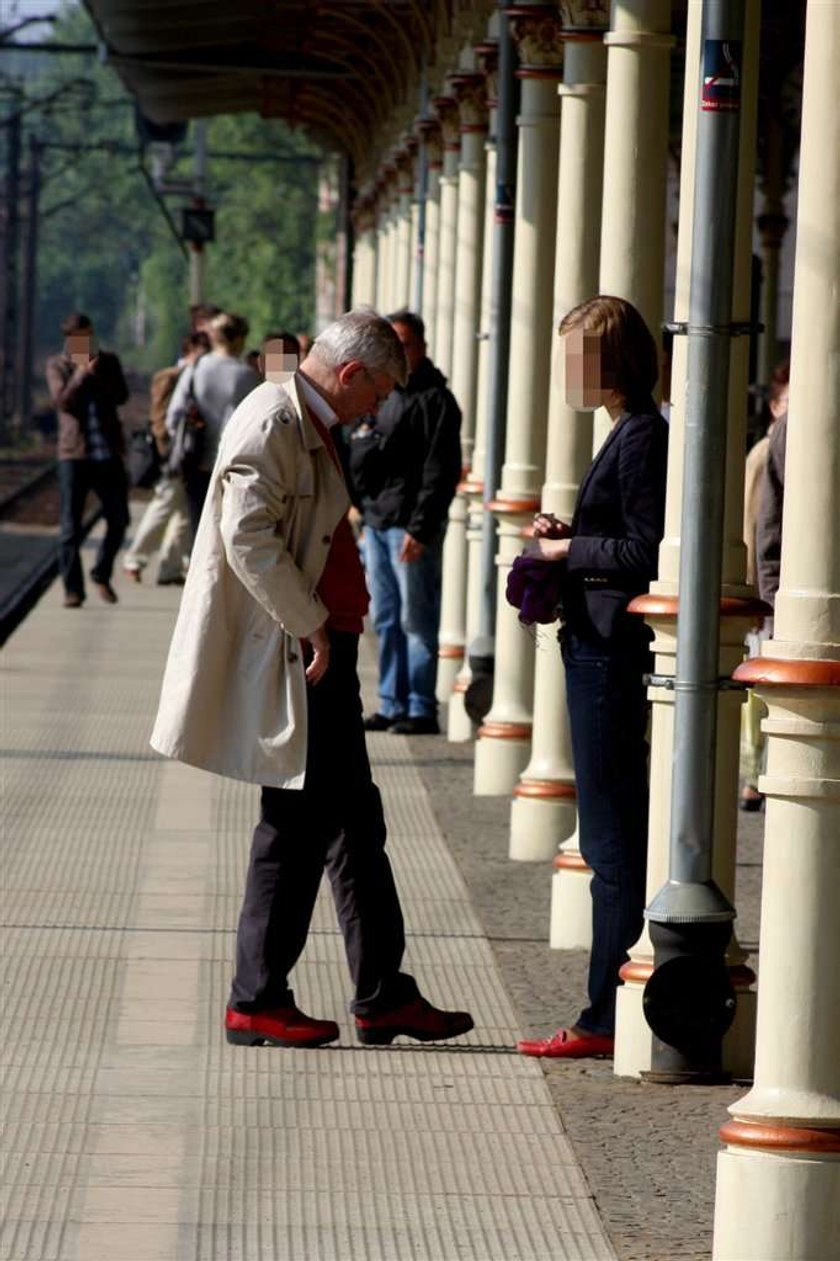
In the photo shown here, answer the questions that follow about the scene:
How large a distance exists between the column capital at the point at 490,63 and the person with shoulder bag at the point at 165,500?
651 cm

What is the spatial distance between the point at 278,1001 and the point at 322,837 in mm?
415

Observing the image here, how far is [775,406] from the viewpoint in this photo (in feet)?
35.6

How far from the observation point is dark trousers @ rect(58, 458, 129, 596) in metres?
19.3

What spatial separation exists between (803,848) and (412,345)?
783cm

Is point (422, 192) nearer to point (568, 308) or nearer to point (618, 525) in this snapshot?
point (568, 308)

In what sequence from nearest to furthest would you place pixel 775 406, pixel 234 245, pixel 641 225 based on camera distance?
pixel 641 225 → pixel 775 406 → pixel 234 245

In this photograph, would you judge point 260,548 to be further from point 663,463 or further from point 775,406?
point 775,406

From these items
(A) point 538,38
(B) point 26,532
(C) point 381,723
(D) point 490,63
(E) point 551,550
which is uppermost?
(D) point 490,63

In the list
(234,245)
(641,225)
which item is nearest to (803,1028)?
(641,225)

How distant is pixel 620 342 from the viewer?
6.69 metres

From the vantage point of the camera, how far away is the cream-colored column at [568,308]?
9.41 meters

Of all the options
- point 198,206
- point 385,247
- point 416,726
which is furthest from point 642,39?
point 198,206

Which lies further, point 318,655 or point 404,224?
point 404,224

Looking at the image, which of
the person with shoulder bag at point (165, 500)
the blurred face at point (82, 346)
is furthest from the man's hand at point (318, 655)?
the person with shoulder bag at point (165, 500)
